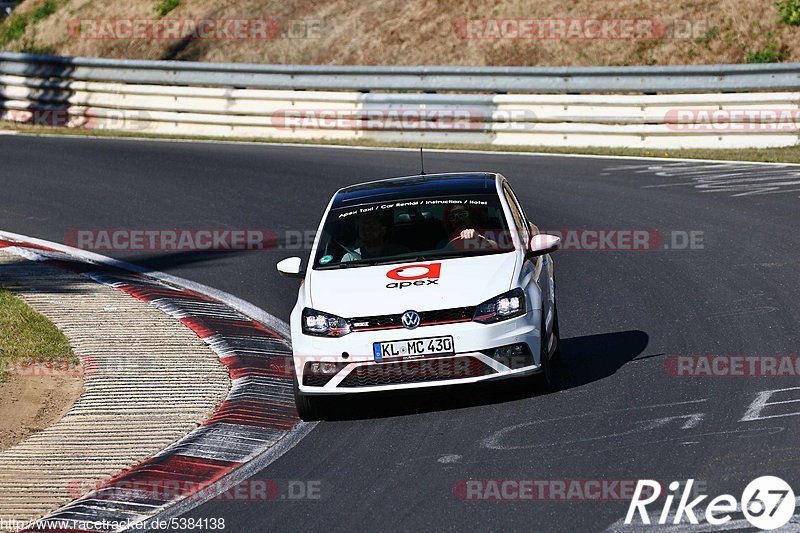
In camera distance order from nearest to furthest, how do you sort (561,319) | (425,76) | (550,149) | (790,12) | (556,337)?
(556,337) → (561,319) → (550,149) → (425,76) → (790,12)

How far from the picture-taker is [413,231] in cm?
994

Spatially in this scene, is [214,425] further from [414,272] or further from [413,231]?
[413,231]

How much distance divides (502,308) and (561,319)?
2.87 metres

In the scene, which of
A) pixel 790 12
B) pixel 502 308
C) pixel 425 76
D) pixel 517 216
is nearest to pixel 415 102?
pixel 425 76

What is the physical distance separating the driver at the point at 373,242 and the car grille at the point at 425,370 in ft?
4.00

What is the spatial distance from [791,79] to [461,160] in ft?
17.5

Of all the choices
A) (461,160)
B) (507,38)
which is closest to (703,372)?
(461,160)

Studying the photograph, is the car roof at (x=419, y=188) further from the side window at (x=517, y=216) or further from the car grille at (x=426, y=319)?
the car grille at (x=426, y=319)

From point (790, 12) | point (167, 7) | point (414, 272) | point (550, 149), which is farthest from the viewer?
point (167, 7)

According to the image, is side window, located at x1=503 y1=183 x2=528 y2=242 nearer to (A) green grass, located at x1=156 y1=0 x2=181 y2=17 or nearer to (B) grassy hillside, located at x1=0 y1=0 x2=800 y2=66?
(B) grassy hillside, located at x1=0 y1=0 x2=800 y2=66

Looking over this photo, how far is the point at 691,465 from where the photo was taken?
7.34 m

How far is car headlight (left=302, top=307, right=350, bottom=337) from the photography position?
8.95 metres

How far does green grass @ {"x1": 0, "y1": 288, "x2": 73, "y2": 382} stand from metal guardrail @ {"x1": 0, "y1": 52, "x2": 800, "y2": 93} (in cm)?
1251

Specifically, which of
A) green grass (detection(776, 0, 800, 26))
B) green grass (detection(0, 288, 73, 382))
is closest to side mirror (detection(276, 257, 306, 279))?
green grass (detection(0, 288, 73, 382))
